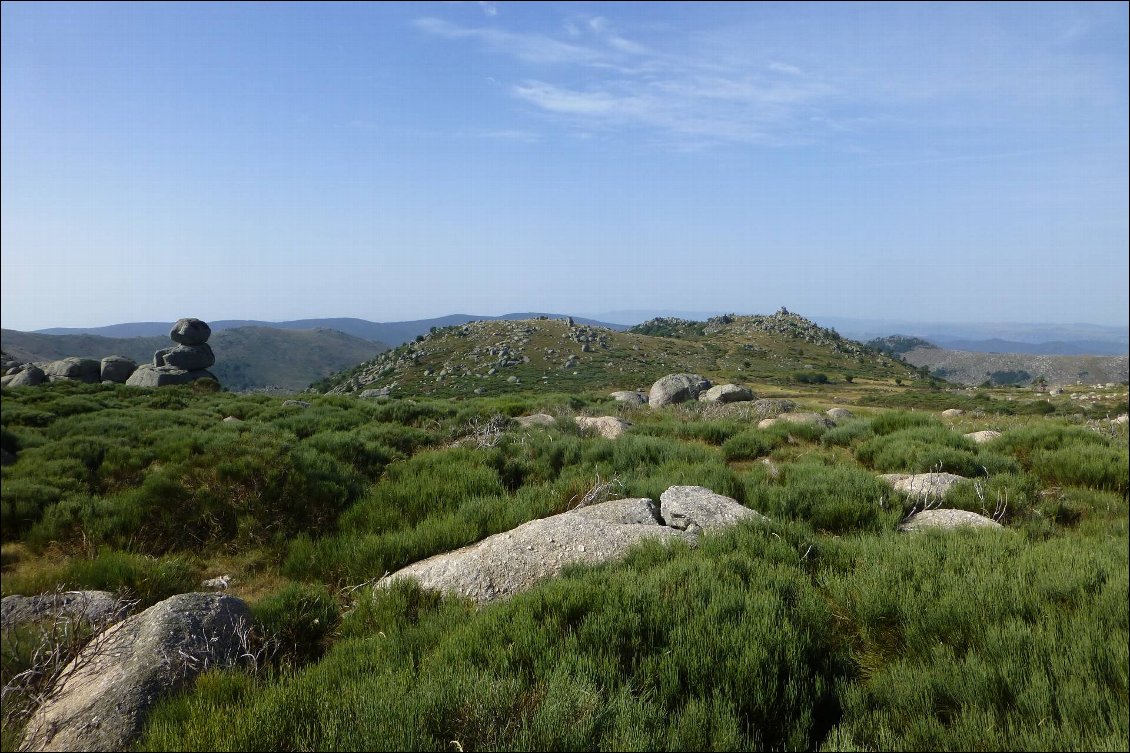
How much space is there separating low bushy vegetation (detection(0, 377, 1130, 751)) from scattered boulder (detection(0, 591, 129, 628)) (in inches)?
22.3

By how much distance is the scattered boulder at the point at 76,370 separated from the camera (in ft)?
124

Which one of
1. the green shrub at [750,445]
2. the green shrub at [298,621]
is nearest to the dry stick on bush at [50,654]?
the green shrub at [298,621]

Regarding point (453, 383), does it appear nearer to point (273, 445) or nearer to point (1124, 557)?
point (273, 445)

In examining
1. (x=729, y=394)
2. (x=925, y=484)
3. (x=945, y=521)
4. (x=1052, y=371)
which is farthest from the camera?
(x=1052, y=371)

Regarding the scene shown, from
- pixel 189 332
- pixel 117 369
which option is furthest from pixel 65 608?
pixel 117 369

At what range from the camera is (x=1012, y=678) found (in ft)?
8.35

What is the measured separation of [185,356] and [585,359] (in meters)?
54.3

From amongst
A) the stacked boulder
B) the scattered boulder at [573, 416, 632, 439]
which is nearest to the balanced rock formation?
the scattered boulder at [573, 416, 632, 439]

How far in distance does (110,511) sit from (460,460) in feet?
14.4

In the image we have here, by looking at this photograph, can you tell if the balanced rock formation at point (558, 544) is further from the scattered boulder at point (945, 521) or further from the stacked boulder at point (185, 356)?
the stacked boulder at point (185, 356)

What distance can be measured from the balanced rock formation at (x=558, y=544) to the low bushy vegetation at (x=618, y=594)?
0.34 metres

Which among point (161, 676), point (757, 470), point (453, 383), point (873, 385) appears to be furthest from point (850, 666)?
point (873, 385)

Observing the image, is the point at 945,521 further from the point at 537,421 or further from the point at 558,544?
the point at 537,421

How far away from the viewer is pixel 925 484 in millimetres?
6680
